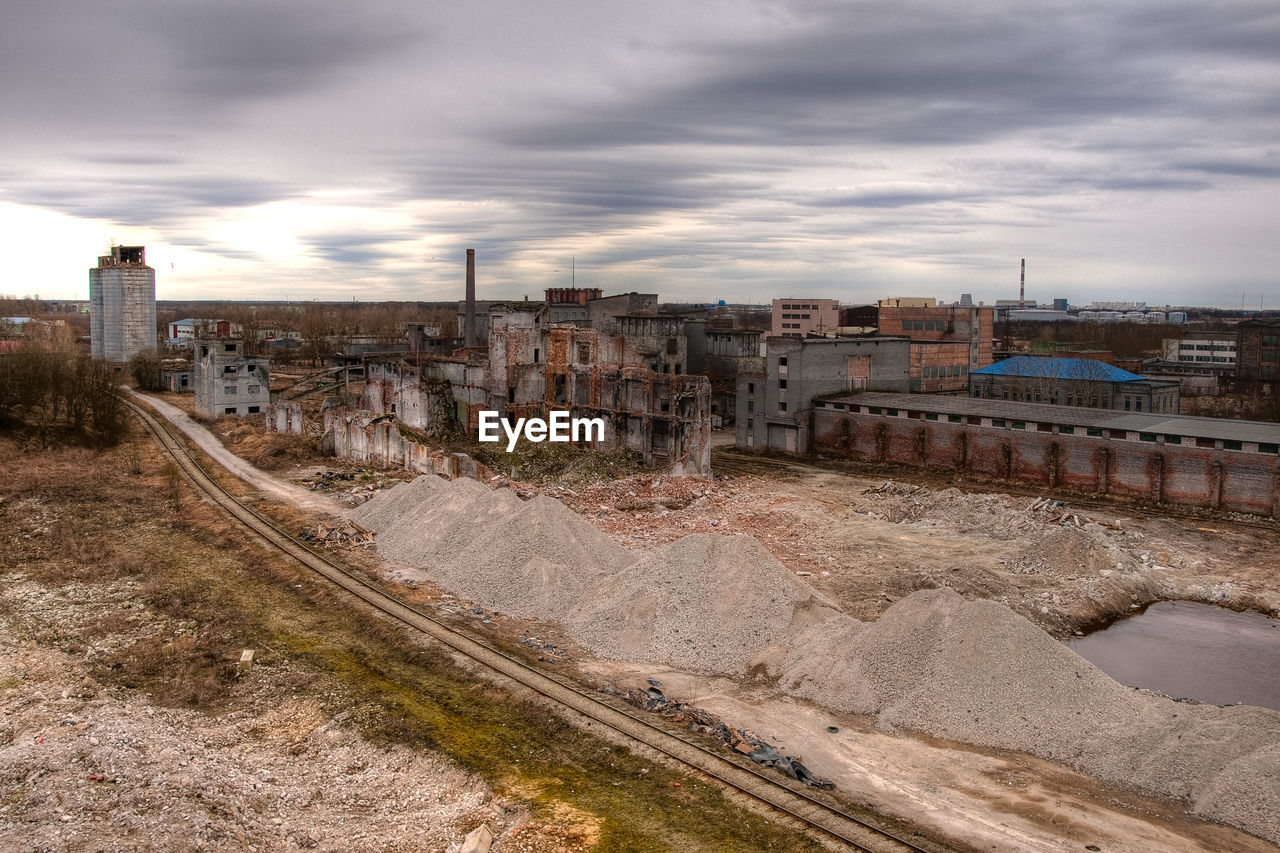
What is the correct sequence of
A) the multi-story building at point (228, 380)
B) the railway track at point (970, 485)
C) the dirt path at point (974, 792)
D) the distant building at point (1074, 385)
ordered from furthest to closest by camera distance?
the multi-story building at point (228, 380)
the distant building at point (1074, 385)
the railway track at point (970, 485)
the dirt path at point (974, 792)

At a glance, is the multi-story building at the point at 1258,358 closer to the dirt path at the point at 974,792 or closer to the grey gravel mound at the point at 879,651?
the grey gravel mound at the point at 879,651

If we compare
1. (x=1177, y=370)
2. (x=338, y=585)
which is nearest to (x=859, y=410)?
(x=338, y=585)

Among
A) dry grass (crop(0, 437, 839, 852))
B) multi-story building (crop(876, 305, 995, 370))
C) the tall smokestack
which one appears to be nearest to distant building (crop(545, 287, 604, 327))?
the tall smokestack

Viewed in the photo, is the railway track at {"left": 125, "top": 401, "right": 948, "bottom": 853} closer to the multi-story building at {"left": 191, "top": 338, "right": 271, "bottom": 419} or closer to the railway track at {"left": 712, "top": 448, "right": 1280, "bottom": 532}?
the railway track at {"left": 712, "top": 448, "right": 1280, "bottom": 532}

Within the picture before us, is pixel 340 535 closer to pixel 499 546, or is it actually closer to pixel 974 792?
pixel 499 546

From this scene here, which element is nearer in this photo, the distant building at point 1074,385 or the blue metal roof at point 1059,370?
the distant building at point 1074,385

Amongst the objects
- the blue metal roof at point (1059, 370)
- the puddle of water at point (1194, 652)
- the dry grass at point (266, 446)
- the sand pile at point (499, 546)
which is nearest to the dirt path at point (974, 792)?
the puddle of water at point (1194, 652)

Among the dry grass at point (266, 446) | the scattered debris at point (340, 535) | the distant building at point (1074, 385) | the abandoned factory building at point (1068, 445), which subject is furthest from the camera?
the distant building at point (1074, 385)
